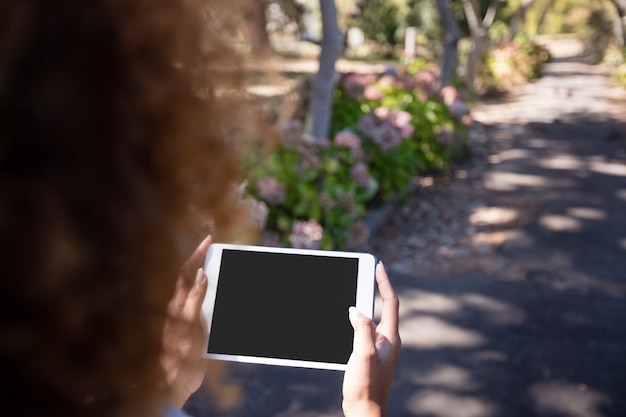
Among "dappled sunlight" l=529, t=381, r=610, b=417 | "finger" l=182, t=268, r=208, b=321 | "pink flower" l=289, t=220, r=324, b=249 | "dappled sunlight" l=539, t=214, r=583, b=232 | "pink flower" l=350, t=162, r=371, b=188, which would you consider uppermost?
"finger" l=182, t=268, r=208, b=321

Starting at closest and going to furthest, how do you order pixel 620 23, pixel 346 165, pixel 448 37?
pixel 346 165
pixel 448 37
pixel 620 23

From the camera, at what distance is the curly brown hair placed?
64 cm

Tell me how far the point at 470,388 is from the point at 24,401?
3.08m

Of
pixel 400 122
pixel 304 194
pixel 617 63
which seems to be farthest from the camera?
Result: pixel 617 63

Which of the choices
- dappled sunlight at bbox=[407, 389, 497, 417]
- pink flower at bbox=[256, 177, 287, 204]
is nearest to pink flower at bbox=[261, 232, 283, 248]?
pink flower at bbox=[256, 177, 287, 204]

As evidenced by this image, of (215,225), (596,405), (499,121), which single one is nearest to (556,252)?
(596,405)

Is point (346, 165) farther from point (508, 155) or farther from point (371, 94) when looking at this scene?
point (508, 155)

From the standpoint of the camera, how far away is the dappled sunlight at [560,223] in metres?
5.87

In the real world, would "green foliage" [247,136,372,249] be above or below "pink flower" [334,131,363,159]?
below

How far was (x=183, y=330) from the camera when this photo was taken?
3.04 feet

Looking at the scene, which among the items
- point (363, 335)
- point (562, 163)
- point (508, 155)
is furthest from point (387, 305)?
point (508, 155)

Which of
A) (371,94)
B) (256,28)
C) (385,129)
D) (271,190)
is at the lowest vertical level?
(271,190)

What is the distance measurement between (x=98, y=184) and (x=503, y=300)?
4.13m

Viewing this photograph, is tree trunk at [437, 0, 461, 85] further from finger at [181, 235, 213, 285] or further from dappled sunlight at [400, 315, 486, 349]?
finger at [181, 235, 213, 285]
